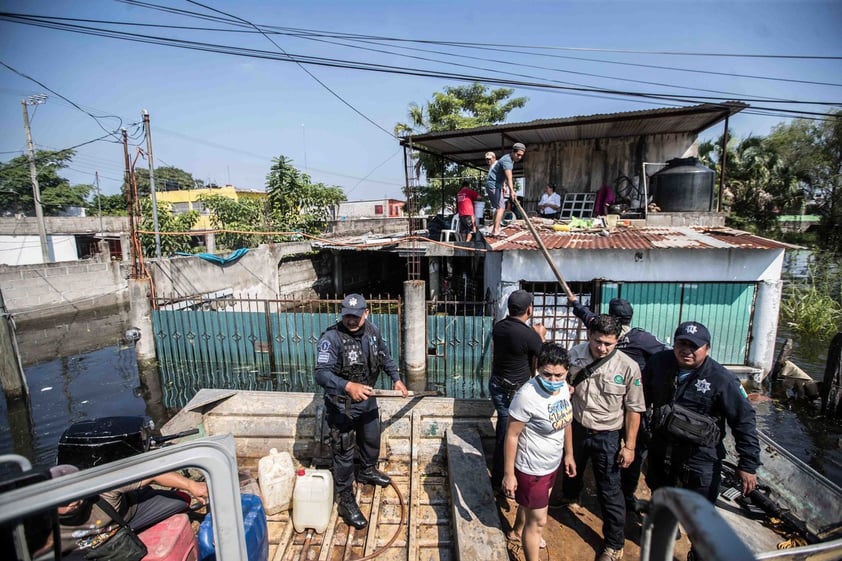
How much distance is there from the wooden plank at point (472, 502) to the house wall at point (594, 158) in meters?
10.5

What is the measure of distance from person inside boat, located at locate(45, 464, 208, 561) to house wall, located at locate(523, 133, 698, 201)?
12.3m

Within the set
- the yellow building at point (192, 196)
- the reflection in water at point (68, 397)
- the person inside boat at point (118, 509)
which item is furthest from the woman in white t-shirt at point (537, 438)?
the yellow building at point (192, 196)

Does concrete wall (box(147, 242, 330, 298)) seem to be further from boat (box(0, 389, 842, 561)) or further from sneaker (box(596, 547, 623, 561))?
sneaker (box(596, 547, 623, 561))

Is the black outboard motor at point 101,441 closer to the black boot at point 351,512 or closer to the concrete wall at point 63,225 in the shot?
the black boot at point 351,512

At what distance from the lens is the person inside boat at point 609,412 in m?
3.03

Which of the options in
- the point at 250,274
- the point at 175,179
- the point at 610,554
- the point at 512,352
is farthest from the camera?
the point at 175,179

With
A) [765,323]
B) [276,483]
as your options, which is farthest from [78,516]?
[765,323]

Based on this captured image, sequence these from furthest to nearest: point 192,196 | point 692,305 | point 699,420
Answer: point 192,196 < point 692,305 < point 699,420

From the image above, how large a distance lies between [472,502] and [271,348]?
22.2 feet

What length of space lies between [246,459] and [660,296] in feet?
26.9

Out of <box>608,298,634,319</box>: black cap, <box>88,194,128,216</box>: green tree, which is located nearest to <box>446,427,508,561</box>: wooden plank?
<box>608,298,634,319</box>: black cap

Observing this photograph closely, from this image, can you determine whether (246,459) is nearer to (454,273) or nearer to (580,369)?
(580,369)

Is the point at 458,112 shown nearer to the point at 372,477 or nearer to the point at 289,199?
the point at 289,199

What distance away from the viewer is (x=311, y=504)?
3.43 meters
